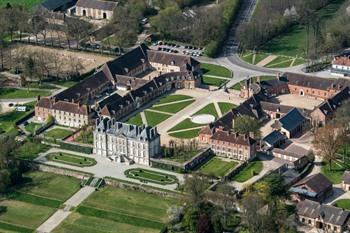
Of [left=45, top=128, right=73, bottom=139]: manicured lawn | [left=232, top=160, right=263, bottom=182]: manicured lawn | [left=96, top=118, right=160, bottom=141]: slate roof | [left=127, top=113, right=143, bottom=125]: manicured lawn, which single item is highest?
[left=96, top=118, right=160, bottom=141]: slate roof

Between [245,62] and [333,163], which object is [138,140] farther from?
[245,62]

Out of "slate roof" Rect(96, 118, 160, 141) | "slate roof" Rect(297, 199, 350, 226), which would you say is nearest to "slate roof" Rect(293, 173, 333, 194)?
"slate roof" Rect(297, 199, 350, 226)

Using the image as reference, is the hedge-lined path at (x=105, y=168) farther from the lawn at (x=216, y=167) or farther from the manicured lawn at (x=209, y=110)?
the manicured lawn at (x=209, y=110)

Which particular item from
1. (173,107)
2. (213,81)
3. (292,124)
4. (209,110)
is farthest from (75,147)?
(213,81)

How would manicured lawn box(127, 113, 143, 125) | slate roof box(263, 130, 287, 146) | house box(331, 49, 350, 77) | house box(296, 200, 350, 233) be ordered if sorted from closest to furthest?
house box(296, 200, 350, 233) → slate roof box(263, 130, 287, 146) → manicured lawn box(127, 113, 143, 125) → house box(331, 49, 350, 77)

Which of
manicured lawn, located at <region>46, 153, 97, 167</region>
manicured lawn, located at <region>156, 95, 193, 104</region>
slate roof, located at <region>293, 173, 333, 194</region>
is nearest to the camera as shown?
slate roof, located at <region>293, 173, 333, 194</region>

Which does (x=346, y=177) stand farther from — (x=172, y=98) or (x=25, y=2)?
(x=25, y=2)

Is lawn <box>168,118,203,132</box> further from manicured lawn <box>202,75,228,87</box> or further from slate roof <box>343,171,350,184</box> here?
slate roof <box>343,171,350,184</box>

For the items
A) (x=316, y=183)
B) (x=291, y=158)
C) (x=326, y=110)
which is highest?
(x=326, y=110)
